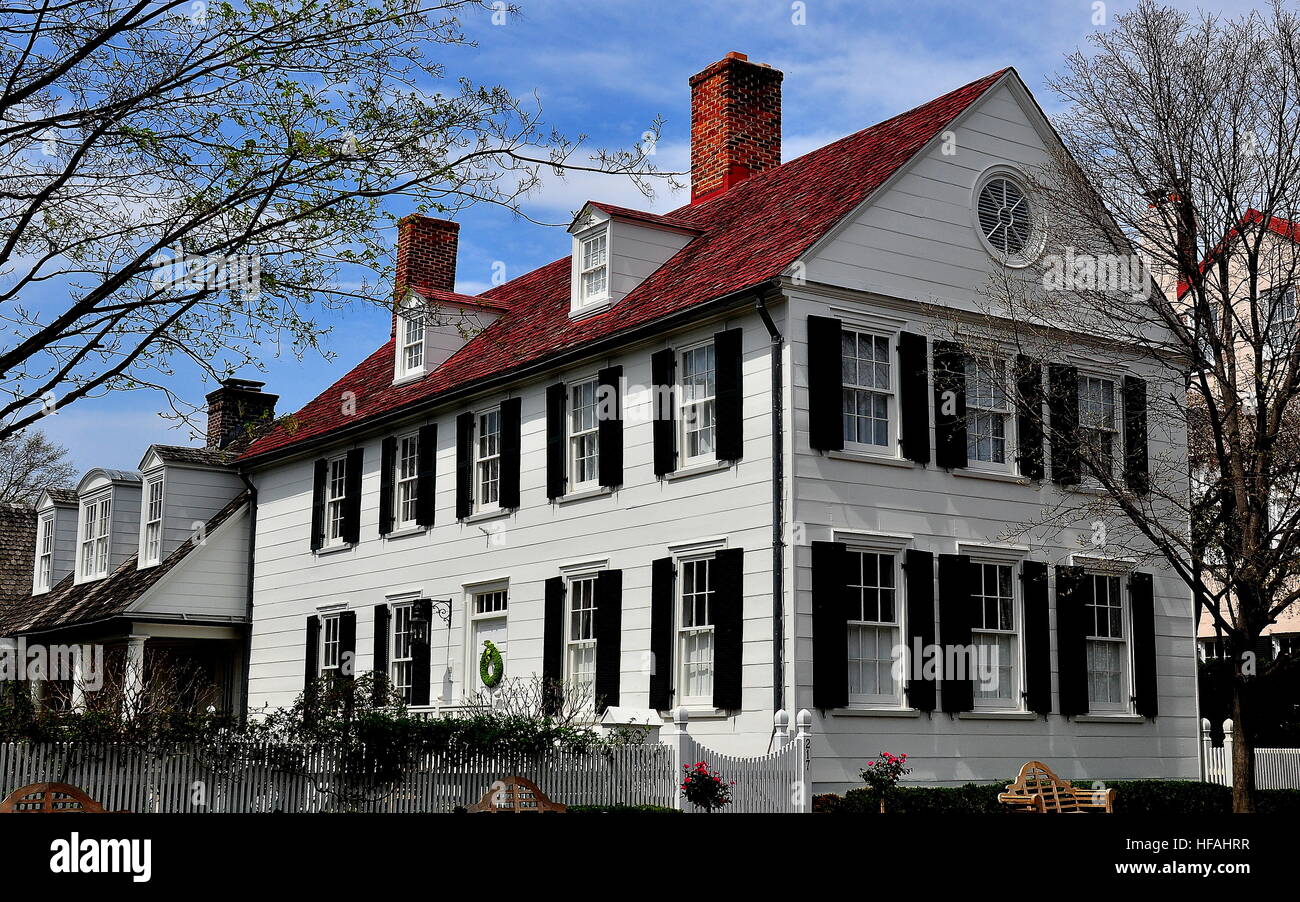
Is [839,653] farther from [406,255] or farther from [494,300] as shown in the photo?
[406,255]

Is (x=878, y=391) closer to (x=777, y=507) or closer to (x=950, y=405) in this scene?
(x=950, y=405)

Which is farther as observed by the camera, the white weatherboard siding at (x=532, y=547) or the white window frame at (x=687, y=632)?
the white window frame at (x=687, y=632)

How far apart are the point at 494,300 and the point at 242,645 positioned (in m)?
8.60


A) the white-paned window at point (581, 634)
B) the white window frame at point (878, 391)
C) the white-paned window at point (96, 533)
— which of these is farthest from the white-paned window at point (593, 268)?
the white-paned window at point (96, 533)

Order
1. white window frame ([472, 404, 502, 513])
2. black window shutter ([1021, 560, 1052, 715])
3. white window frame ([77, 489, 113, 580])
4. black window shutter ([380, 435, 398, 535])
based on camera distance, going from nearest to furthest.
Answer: black window shutter ([1021, 560, 1052, 715]) → white window frame ([472, 404, 502, 513]) → black window shutter ([380, 435, 398, 535]) → white window frame ([77, 489, 113, 580])

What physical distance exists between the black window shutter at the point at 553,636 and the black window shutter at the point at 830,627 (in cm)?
439

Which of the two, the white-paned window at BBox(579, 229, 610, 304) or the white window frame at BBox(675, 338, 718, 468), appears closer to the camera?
the white window frame at BBox(675, 338, 718, 468)

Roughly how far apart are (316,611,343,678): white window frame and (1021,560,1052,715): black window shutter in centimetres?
1221

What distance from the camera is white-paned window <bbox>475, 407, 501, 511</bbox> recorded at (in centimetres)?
2252

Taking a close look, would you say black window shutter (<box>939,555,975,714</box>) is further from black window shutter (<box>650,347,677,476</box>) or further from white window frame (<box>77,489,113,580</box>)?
white window frame (<box>77,489,113,580</box>)

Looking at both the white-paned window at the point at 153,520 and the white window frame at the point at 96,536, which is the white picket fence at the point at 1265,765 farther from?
the white window frame at the point at 96,536

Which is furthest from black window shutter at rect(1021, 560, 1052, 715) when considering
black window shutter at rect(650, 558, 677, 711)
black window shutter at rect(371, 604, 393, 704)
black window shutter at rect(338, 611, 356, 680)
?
black window shutter at rect(338, 611, 356, 680)

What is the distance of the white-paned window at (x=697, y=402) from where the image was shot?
18.6 metres
